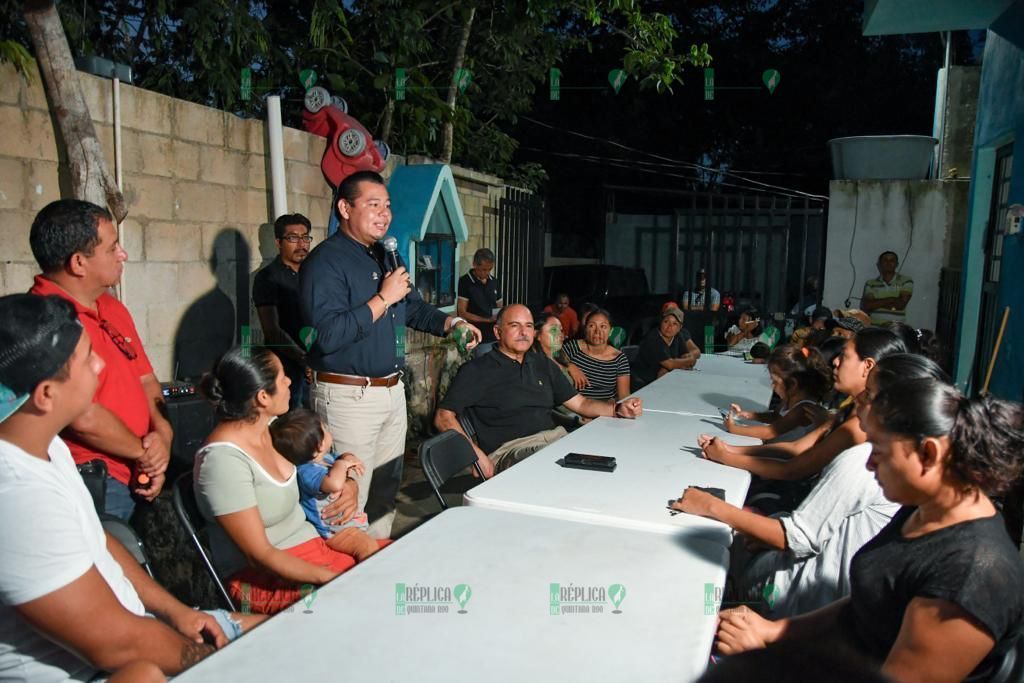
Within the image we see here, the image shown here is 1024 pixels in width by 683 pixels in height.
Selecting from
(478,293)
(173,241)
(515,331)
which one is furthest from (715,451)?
(478,293)

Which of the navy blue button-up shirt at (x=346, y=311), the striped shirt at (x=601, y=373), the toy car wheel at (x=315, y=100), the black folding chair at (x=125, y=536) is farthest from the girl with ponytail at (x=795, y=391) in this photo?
the toy car wheel at (x=315, y=100)

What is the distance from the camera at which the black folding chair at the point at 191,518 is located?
7.32 feet

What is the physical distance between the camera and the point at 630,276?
10.6 metres

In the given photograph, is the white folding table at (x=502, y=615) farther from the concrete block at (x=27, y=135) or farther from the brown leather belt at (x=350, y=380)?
the concrete block at (x=27, y=135)

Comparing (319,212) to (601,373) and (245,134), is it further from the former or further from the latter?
(601,373)

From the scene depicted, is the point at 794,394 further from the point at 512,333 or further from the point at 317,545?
the point at 317,545

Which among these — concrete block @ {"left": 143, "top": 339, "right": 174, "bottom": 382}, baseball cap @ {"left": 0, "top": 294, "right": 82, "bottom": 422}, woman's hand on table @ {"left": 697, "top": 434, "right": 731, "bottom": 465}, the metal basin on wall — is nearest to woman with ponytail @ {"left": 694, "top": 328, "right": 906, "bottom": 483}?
woman's hand on table @ {"left": 697, "top": 434, "right": 731, "bottom": 465}

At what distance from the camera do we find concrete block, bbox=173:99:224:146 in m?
4.23

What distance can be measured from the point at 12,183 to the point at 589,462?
108 inches

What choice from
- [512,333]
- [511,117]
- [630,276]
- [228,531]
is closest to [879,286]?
[630,276]

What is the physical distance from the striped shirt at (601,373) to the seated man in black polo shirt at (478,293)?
1.98 meters

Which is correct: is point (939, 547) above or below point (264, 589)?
above

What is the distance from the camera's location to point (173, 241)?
13.8 feet

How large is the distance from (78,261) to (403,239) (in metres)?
3.39
